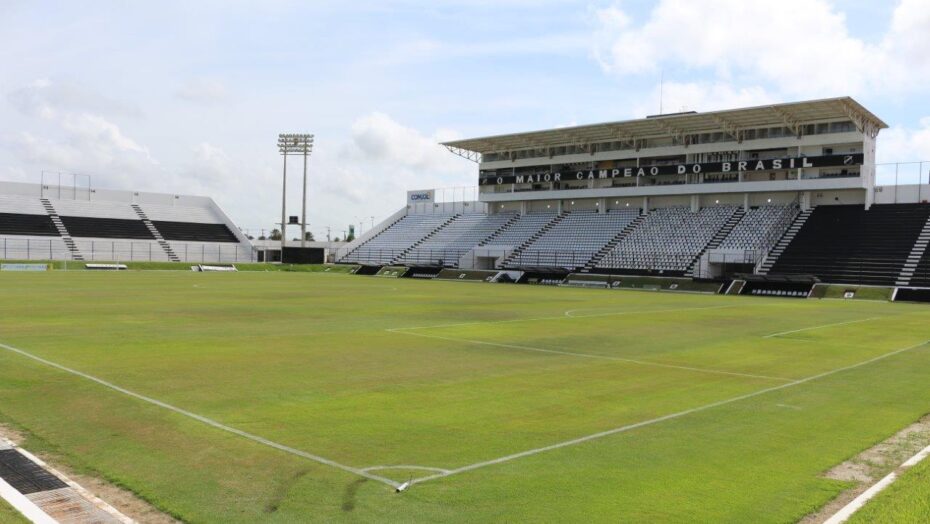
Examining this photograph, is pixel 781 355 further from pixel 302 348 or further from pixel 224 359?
pixel 224 359

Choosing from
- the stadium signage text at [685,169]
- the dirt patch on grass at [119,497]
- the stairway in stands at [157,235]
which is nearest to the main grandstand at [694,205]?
the stadium signage text at [685,169]

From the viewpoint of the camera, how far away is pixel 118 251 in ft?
280

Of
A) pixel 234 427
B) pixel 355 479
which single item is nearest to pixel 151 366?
pixel 234 427

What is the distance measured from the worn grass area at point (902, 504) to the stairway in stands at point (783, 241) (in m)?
52.4

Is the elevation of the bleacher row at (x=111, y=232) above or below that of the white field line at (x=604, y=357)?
above

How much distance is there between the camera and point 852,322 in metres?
29.5

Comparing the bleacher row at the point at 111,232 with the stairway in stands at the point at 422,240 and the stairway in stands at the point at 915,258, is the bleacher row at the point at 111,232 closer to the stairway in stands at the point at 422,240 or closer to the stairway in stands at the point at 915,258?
the stairway in stands at the point at 422,240

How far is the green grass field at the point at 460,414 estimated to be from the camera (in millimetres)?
7086

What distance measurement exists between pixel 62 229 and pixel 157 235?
1092 centimetres

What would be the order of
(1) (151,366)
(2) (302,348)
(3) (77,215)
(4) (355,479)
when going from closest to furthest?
(4) (355,479), (1) (151,366), (2) (302,348), (3) (77,215)

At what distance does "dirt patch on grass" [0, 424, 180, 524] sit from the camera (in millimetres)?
6410

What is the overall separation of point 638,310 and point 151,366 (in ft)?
79.8

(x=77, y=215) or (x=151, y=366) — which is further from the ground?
(x=77, y=215)

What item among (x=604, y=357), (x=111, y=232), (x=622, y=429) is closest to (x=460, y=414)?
(x=622, y=429)
